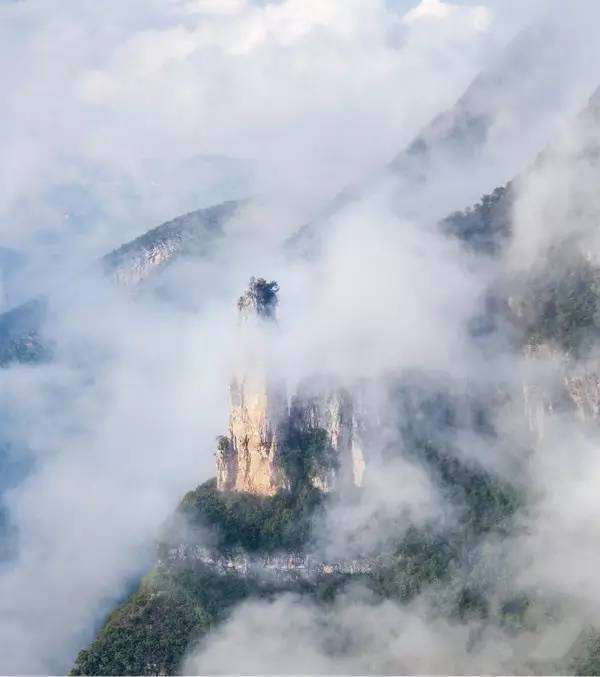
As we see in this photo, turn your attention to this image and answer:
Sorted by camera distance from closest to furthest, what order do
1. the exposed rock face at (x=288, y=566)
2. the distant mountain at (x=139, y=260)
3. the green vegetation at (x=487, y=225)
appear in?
the exposed rock face at (x=288, y=566)
the green vegetation at (x=487, y=225)
the distant mountain at (x=139, y=260)

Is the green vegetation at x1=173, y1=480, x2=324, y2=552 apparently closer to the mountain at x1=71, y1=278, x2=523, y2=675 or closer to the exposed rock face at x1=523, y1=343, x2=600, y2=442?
the mountain at x1=71, y1=278, x2=523, y2=675

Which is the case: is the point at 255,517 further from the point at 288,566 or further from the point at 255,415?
the point at 255,415

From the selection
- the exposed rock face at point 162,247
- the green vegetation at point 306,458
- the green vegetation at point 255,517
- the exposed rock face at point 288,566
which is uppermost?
the exposed rock face at point 162,247

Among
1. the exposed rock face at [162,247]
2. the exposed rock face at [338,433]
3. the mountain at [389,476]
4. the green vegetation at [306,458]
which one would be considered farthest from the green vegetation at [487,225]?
the exposed rock face at [162,247]

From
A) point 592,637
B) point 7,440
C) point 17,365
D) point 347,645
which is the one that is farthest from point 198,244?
point 592,637

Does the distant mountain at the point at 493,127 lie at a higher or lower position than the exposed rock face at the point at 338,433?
higher

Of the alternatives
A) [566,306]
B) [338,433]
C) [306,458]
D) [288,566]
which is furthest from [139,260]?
[566,306]

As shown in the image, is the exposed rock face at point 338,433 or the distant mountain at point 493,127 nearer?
the exposed rock face at point 338,433

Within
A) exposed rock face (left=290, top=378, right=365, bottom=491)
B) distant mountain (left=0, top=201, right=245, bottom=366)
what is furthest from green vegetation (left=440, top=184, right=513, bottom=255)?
distant mountain (left=0, top=201, right=245, bottom=366)

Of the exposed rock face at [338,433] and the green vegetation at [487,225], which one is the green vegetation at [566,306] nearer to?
the green vegetation at [487,225]
